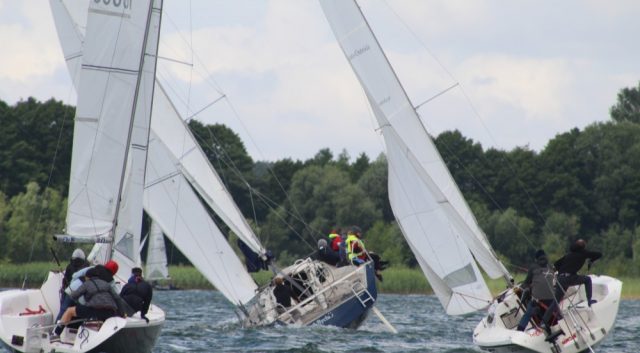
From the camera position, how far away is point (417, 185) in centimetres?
2734

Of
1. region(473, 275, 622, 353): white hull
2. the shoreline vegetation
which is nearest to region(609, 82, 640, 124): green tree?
the shoreline vegetation

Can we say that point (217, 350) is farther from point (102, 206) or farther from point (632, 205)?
point (632, 205)

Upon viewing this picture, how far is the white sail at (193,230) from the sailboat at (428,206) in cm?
392

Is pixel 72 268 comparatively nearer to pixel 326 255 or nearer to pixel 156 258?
pixel 326 255

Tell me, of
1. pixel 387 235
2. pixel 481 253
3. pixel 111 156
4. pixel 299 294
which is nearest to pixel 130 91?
pixel 111 156

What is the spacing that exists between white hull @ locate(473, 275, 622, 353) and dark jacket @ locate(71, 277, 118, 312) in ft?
19.0

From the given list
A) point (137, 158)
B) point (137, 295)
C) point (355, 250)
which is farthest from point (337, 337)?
point (137, 295)

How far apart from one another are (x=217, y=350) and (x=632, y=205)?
53189 millimetres

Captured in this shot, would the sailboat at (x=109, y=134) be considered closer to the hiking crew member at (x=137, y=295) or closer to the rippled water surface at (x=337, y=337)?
the hiking crew member at (x=137, y=295)

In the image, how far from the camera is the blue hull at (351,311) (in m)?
27.7

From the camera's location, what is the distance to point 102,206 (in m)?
21.3

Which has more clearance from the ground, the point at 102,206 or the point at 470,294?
the point at 102,206

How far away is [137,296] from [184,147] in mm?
11278

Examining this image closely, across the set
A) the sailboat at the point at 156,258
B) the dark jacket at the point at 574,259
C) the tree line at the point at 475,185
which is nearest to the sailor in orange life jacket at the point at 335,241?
the dark jacket at the point at 574,259
